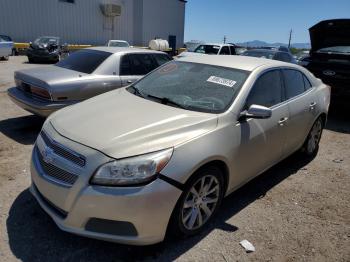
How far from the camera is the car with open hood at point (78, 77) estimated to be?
5.34 m

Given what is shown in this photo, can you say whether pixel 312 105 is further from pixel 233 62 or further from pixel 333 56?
pixel 333 56

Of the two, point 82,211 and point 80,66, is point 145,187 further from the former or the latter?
point 80,66

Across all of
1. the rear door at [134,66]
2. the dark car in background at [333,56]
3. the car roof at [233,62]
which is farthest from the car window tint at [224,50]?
the car roof at [233,62]

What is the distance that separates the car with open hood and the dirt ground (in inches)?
31.5

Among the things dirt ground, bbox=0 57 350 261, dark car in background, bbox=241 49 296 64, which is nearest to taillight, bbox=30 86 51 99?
dirt ground, bbox=0 57 350 261

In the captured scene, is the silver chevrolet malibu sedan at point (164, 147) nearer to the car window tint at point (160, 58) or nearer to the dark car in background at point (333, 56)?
the car window tint at point (160, 58)

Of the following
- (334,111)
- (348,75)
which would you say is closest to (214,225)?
(348,75)

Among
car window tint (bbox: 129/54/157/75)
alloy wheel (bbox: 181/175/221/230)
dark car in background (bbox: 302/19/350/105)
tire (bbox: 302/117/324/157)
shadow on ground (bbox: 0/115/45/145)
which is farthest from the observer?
dark car in background (bbox: 302/19/350/105)

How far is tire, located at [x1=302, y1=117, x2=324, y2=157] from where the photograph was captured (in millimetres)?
5109

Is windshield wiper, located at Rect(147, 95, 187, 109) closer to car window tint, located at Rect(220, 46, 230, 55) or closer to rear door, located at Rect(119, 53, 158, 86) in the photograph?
rear door, located at Rect(119, 53, 158, 86)

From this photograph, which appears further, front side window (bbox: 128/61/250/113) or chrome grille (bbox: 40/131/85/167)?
front side window (bbox: 128/61/250/113)

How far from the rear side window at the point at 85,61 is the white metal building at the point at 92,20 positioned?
21371 mm

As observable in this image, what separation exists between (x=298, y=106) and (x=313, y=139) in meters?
1.15

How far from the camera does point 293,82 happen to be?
4547mm
